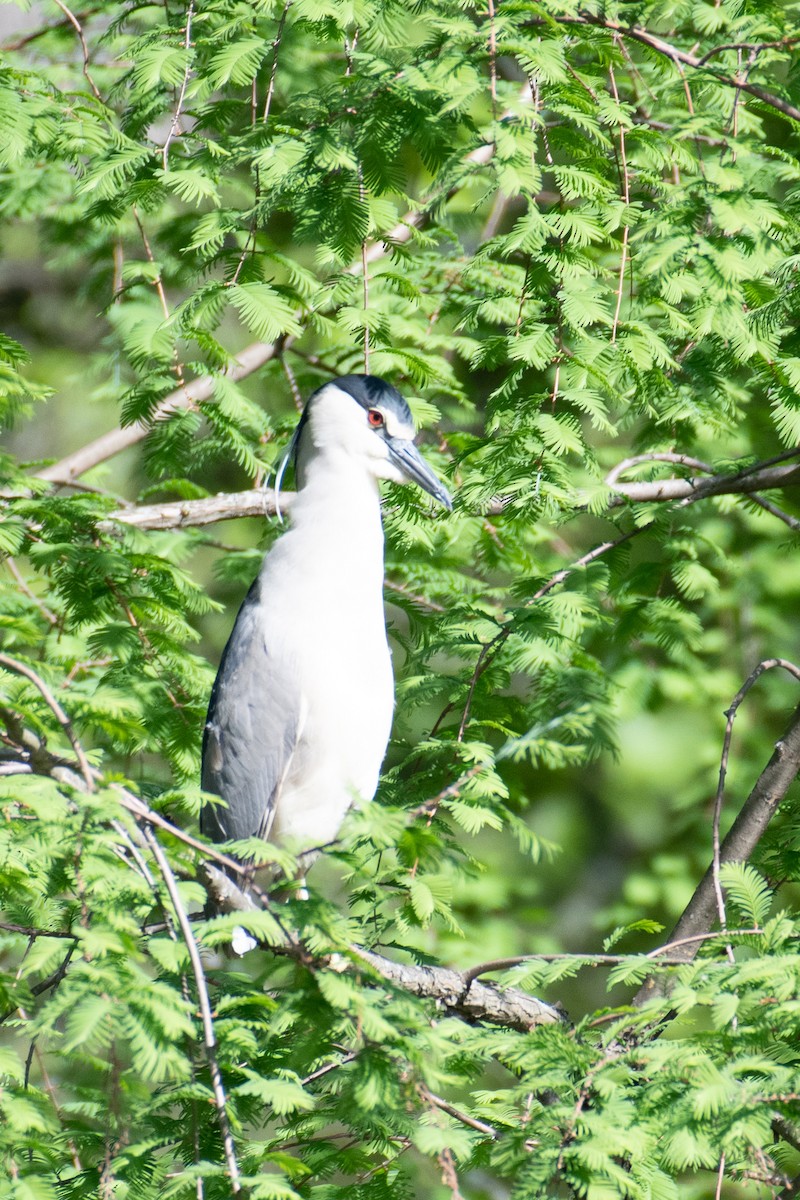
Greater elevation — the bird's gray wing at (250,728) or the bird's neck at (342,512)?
the bird's neck at (342,512)

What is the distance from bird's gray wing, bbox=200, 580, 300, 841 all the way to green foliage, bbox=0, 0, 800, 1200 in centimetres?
11

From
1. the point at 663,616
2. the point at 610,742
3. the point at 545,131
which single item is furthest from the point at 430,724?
the point at 545,131

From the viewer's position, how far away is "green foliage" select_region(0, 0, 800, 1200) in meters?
1.46

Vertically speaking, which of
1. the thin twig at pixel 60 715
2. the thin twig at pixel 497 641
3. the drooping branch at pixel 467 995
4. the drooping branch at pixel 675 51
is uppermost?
the drooping branch at pixel 675 51

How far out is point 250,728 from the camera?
9.01ft

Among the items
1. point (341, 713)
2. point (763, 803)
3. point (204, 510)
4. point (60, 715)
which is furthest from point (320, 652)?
point (60, 715)

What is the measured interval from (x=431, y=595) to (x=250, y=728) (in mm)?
752

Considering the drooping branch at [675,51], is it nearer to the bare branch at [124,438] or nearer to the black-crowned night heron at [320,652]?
the black-crowned night heron at [320,652]

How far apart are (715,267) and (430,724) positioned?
239cm

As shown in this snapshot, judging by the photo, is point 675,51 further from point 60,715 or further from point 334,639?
point 60,715

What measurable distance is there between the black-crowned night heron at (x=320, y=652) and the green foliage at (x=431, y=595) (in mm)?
145

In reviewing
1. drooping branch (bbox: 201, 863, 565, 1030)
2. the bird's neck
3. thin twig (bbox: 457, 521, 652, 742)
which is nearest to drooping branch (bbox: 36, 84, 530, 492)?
the bird's neck

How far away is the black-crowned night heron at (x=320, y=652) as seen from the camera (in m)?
2.67

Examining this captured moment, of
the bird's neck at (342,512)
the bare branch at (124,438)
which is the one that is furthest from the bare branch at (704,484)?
the bare branch at (124,438)
